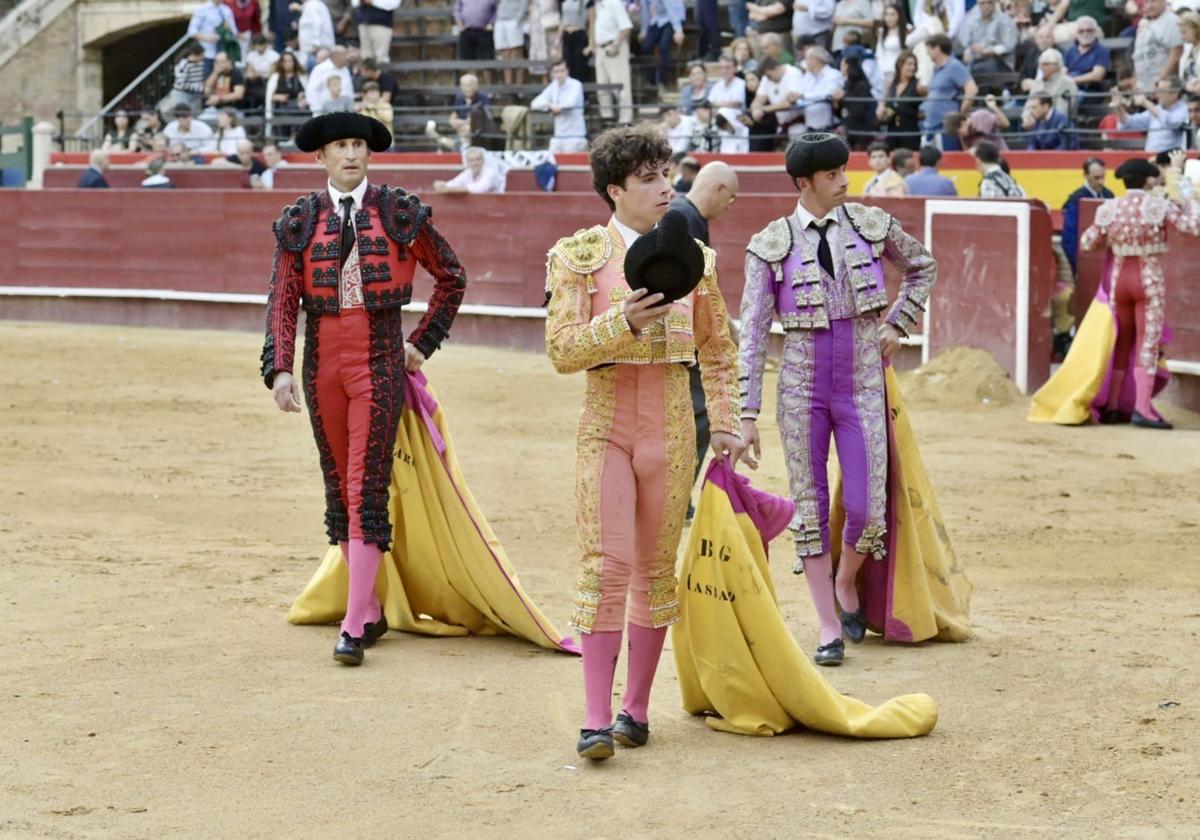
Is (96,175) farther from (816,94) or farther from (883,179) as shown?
(883,179)

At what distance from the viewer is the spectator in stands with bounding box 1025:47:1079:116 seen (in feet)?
42.5

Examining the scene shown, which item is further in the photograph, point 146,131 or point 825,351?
point 146,131

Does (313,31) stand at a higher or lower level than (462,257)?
higher

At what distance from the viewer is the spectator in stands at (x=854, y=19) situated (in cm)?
1487

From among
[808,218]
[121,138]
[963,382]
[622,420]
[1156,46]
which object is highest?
[1156,46]

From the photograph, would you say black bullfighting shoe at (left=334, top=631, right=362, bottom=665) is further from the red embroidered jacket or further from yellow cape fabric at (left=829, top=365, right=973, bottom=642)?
yellow cape fabric at (left=829, top=365, right=973, bottom=642)

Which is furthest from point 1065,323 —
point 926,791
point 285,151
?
point 285,151

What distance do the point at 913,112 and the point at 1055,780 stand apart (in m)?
10.5

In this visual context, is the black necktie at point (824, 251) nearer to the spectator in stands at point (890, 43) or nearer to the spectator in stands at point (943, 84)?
the spectator in stands at point (943, 84)

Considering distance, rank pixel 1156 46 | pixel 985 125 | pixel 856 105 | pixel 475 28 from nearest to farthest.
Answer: pixel 1156 46
pixel 985 125
pixel 856 105
pixel 475 28

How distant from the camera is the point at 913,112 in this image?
45.5ft

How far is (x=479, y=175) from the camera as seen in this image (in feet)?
49.6

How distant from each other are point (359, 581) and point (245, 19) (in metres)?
16.9

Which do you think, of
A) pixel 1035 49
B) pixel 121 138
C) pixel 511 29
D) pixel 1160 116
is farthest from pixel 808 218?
pixel 121 138
